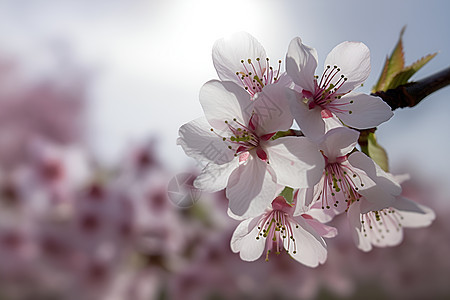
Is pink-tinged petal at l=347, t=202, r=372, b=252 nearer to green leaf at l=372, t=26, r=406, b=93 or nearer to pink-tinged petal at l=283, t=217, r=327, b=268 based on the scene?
pink-tinged petal at l=283, t=217, r=327, b=268

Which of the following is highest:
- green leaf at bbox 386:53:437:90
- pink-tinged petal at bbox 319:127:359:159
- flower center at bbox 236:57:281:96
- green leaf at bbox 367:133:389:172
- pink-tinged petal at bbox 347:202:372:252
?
flower center at bbox 236:57:281:96

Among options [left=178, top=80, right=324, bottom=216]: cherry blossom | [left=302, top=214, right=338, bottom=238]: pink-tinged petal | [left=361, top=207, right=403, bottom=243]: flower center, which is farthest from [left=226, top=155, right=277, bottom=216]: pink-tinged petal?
[left=361, top=207, right=403, bottom=243]: flower center

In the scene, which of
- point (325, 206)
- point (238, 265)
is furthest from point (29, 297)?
point (325, 206)

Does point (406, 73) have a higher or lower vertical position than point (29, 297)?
higher

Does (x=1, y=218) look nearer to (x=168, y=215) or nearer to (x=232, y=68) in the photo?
(x=168, y=215)

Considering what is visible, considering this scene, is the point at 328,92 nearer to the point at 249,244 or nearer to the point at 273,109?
the point at 273,109
